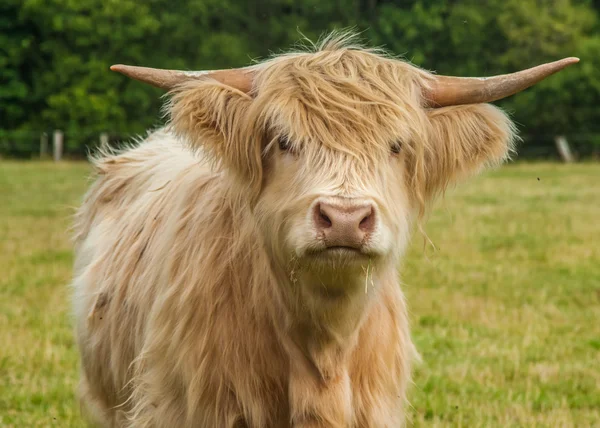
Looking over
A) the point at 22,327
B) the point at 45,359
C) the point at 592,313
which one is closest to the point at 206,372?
the point at 45,359

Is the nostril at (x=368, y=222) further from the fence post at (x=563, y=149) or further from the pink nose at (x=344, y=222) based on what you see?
the fence post at (x=563, y=149)

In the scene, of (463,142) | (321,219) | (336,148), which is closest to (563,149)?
(463,142)

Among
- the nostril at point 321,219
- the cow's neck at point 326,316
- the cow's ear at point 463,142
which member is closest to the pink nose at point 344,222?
the nostril at point 321,219

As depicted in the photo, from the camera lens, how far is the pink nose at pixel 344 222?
2.66 m

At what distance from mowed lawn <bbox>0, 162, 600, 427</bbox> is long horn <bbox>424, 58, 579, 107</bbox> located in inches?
18.6

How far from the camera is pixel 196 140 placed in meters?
3.21

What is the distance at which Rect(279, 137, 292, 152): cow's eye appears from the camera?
306cm

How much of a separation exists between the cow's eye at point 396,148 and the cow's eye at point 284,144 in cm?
32

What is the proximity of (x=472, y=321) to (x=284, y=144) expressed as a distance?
12.5 ft

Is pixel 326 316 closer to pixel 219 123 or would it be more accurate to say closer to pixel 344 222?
pixel 344 222

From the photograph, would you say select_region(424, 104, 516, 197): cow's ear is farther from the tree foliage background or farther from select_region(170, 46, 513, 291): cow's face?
the tree foliage background

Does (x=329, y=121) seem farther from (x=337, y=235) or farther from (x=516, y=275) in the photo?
(x=516, y=275)

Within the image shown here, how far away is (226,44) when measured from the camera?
120 ft

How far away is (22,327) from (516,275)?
405 centimetres
